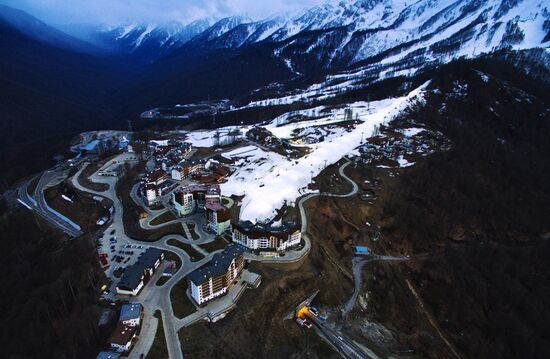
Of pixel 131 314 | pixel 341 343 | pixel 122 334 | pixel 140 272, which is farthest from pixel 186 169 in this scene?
pixel 341 343

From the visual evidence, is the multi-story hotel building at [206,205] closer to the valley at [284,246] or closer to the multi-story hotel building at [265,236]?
the valley at [284,246]

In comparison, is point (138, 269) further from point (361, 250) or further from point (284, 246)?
point (361, 250)

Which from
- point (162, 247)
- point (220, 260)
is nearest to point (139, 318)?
point (220, 260)

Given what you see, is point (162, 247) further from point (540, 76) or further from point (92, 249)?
point (540, 76)

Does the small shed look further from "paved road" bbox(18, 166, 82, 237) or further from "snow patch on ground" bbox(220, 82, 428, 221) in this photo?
"paved road" bbox(18, 166, 82, 237)

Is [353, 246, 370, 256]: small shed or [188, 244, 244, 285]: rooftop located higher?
[188, 244, 244, 285]: rooftop

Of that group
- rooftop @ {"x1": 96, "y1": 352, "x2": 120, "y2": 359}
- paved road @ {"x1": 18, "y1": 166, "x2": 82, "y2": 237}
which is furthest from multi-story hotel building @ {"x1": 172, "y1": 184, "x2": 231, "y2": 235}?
rooftop @ {"x1": 96, "y1": 352, "x2": 120, "y2": 359}
